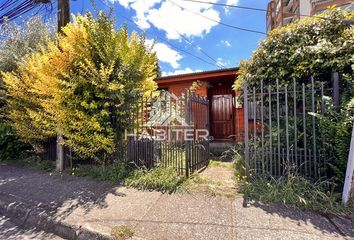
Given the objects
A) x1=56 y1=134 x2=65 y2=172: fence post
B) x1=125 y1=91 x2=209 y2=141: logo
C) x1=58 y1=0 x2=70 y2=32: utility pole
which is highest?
x1=58 y1=0 x2=70 y2=32: utility pole

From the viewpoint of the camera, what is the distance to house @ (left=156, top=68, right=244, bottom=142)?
8.99 m

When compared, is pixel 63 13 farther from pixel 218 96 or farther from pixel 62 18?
pixel 218 96

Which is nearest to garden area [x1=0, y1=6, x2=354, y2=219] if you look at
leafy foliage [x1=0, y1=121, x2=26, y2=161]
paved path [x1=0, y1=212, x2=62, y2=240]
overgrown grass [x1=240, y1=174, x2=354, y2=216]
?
overgrown grass [x1=240, y1=174, x2=354, y2=216]

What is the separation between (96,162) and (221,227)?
12.9 ft

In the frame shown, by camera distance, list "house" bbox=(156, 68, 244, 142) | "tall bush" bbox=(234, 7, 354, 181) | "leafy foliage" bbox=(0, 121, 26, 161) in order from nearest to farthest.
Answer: "tall bush" bbox=(234, 7, 354, 181)
"leafy foliage" bbox=(0, 121, 26, 161)
"house" bbox=(156, 68, 244, 142)

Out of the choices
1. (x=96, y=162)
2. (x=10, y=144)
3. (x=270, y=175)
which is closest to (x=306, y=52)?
(x=270, y=175)

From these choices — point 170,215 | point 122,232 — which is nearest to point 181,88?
point 170,215

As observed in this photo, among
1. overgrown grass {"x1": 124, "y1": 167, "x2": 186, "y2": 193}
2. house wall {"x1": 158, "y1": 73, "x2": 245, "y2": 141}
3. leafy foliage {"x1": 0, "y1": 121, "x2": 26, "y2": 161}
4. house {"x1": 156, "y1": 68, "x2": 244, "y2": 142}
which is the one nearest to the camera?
overgrown grass {"x1": 124, "y1": 167, "x2": 186, "y2": 193}

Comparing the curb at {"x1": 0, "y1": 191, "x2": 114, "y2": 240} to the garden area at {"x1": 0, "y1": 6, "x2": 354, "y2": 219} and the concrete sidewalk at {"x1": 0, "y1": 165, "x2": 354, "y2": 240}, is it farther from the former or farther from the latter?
the garden area at {"x1": 0, "y1": 6, "x2": 354, "y2": 219}

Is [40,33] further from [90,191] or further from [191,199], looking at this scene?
[191,199]

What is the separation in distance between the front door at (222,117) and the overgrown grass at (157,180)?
4947mm

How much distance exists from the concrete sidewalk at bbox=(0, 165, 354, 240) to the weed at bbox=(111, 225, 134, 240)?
71 millimetres

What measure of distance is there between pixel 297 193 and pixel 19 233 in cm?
433

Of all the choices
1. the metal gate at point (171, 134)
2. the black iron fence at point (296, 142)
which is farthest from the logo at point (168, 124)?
the black iron fence at point (296, 142)
